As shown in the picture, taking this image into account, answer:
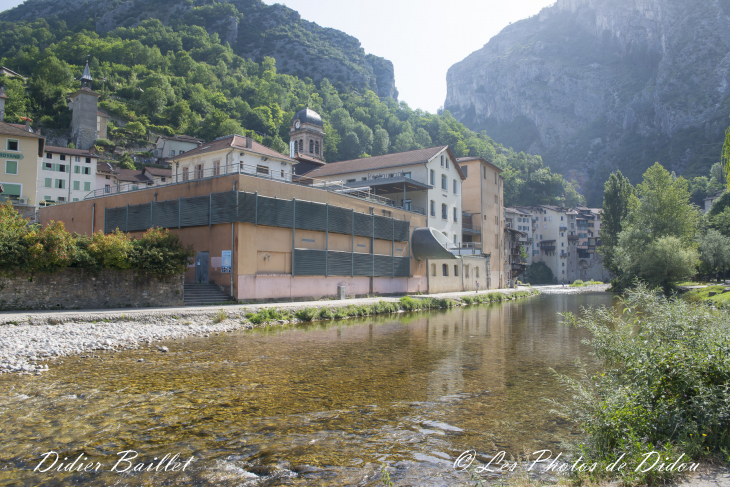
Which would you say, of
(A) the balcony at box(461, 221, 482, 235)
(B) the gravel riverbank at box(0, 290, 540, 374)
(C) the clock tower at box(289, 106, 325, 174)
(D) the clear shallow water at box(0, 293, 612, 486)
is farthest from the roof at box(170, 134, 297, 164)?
(C) the clock tower at box(289, 106, 325, 174)

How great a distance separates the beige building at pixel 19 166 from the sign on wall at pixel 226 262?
100ft

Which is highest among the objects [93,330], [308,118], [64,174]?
[308,118]

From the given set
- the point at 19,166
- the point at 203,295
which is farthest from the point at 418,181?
the point at 19,166

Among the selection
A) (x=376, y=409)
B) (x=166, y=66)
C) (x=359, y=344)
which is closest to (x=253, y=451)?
(x=376, y=409)

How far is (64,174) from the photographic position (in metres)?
62.4

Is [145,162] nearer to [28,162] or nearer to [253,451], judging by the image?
[28,162]

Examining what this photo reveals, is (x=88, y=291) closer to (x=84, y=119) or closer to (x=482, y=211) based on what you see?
(x=482, y=211)

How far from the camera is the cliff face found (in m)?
128

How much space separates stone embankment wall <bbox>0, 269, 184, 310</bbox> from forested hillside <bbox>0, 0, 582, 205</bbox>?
77402 mm

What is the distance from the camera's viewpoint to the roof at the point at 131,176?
7269 cm

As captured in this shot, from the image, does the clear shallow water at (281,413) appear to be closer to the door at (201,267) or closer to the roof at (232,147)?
the door at (201,267)

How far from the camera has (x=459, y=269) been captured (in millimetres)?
48000

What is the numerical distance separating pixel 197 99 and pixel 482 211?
84079mm

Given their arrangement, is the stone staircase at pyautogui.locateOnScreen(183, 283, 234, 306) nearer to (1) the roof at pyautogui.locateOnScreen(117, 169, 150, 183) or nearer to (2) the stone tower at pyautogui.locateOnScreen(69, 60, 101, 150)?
(1) the roof at pyautogui.locateOnScreen(117, 169, 150, 183)
